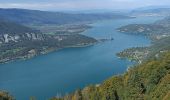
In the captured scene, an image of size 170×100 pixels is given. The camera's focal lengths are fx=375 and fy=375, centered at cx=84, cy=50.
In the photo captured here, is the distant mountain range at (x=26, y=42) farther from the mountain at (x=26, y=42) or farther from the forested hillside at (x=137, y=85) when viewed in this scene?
the forested hillside at (x=137, y=85)

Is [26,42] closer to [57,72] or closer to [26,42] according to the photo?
[26,42]

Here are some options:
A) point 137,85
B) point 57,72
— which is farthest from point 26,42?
point 137,85

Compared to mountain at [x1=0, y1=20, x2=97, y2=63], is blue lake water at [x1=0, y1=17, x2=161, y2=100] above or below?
above

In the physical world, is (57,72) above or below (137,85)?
below

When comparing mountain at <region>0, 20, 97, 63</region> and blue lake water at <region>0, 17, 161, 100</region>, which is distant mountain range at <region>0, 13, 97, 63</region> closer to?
mountain at <region>0, 20, 97, 63</region>

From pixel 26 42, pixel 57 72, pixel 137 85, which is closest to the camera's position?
A: pixel 137 85

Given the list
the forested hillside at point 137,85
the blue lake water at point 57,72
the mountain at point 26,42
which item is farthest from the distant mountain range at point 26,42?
the forested hillside at point 137,85

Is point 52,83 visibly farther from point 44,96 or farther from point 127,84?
point 127,84

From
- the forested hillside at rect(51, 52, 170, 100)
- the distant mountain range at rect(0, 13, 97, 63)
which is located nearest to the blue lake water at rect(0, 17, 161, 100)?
the distant mountain range at rect(0, 13, 97, 63)
